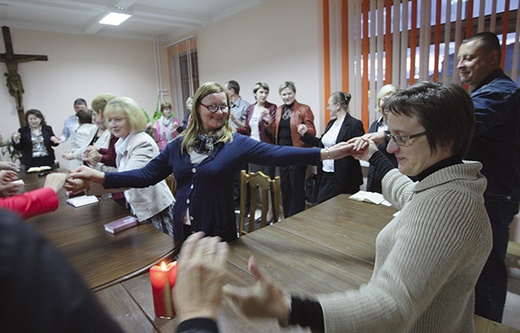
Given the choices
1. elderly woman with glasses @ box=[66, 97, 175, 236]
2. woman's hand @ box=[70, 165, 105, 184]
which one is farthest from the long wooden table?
woman's hand @ box=[70, 165, 105, 184]

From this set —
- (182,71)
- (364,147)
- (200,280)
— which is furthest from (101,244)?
(182,71)

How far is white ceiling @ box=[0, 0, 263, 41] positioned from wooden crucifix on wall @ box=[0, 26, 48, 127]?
0.33m

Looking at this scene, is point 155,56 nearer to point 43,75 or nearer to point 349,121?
point 43,75

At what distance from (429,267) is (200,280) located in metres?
0.50

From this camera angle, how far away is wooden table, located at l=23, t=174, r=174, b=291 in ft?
4.35

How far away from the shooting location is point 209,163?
1.71m

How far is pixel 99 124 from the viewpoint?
3135mm

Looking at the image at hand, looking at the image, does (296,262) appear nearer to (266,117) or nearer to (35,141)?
(266,117)

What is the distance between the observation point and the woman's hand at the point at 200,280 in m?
0.56

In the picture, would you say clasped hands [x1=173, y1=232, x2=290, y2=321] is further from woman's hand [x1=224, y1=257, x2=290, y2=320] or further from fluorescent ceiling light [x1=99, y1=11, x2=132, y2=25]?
fluorescent ceiling light [x1=99, y1=11, x2=132, y2=25]

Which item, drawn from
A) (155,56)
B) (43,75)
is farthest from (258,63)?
(43,75)

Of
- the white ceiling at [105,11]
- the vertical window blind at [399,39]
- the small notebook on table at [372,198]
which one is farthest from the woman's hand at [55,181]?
the white ceiling at [105,11]

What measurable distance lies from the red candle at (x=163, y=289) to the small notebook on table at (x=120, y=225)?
0.81 meters

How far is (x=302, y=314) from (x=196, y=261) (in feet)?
1.02
